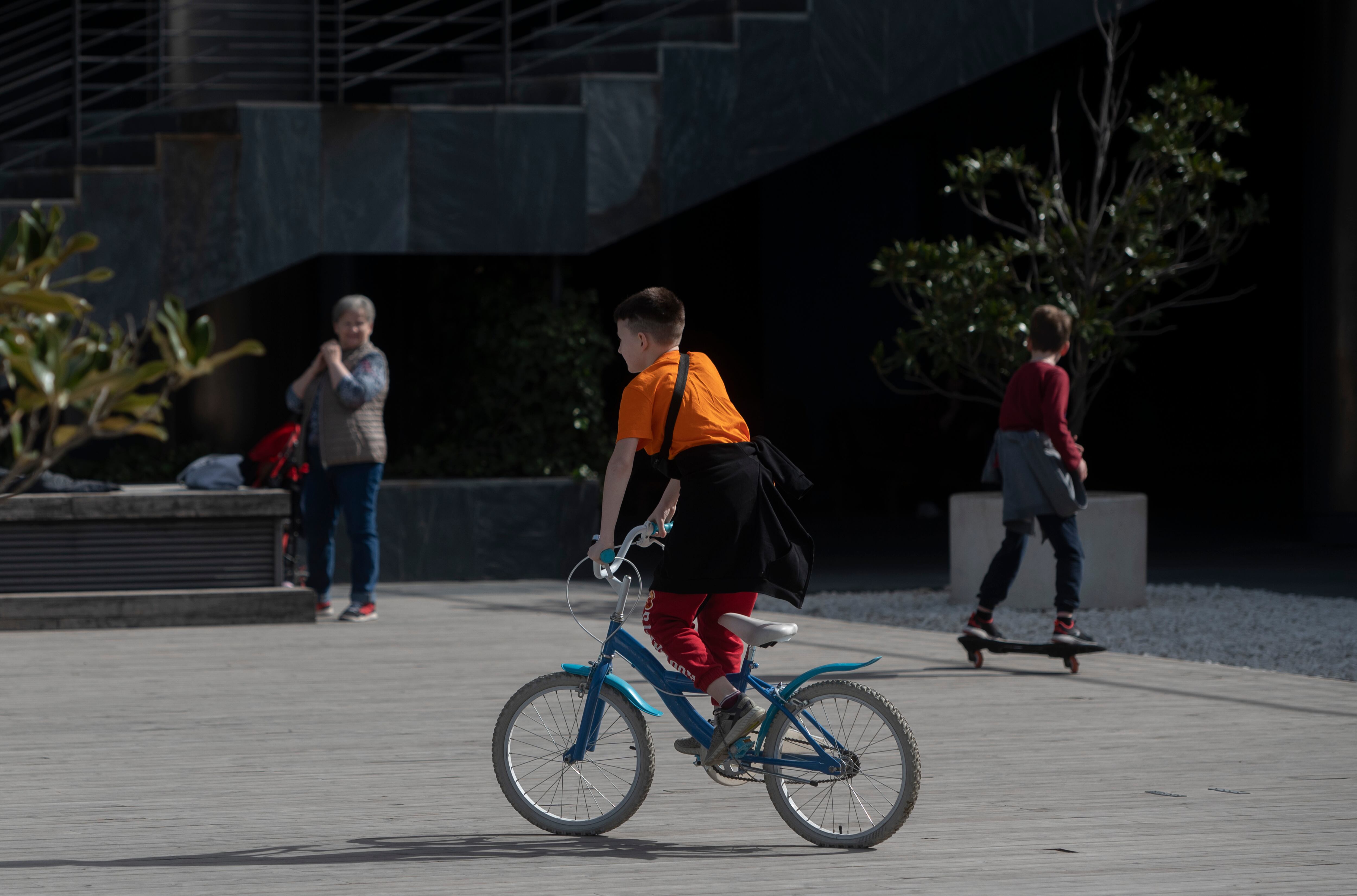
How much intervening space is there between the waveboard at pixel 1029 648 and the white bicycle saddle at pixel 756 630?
3631 millimetres

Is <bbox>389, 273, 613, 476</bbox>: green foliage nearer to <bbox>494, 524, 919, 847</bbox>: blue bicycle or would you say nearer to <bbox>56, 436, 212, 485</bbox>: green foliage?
<bbox>56, 436, 212, 485</bbox>: green foliage

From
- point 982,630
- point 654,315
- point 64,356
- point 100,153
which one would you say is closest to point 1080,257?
point 982,630

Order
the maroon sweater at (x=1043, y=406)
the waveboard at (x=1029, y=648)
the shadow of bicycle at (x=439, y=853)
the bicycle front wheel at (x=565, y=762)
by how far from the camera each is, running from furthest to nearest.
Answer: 1. the maroon sweater at (x=1043, y=406)
2. the waveboard at (x=1029, y=648)
3. the bicycle front wheel at (x=565, y=762)
4. the shadow of bicycle at (x=439, y=853)

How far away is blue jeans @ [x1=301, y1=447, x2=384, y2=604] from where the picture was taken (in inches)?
435

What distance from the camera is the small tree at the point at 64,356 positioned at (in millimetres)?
2408

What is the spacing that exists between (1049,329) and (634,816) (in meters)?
4.27

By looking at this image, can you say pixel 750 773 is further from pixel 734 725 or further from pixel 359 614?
pixel 359 614

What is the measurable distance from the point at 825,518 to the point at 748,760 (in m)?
14.1

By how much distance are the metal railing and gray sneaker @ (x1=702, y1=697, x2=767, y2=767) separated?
8.30 meters

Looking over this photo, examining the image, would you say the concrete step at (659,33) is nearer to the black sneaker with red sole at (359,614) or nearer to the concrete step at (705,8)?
the concrete step at (705,8)

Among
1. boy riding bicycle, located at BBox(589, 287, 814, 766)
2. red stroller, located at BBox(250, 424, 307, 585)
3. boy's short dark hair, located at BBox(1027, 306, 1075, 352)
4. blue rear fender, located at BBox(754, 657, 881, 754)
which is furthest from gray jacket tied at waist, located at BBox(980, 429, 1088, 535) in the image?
red stroller, located at BBox(250, 424, 307, 585)

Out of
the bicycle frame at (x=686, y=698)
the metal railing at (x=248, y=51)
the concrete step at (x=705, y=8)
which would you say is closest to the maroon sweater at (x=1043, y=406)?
the bicycle frame at (x=686, y=698)

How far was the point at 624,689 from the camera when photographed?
5.62 m

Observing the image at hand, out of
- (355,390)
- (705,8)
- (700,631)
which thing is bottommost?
(700,631)
